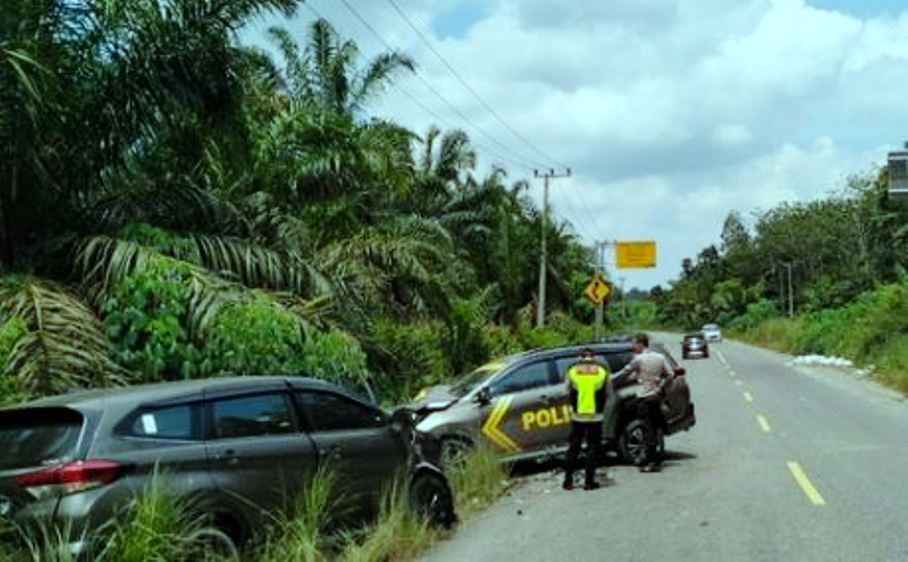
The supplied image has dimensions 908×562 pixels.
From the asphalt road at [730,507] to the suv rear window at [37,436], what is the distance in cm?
332

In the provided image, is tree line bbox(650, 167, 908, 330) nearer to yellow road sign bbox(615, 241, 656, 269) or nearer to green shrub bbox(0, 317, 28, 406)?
yellow road sign bbox(615, 241, 656, 269)

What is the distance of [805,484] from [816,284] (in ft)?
266

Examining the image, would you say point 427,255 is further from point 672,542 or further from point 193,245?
point 672,542

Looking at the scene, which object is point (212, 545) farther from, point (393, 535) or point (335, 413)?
point (335, 413)

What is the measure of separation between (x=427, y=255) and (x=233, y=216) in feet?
44.4

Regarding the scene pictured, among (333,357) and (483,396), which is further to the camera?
(483,396)

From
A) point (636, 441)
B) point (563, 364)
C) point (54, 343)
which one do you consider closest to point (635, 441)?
point (636, 441)

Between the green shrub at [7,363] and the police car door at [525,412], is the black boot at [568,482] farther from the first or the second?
the green shrub at [7,363]

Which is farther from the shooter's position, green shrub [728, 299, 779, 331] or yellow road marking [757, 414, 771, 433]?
green shrub [728, 299, 779, 331]

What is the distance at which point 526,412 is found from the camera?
15328mm

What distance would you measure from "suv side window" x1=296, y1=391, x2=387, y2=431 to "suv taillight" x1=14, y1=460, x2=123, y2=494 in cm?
227

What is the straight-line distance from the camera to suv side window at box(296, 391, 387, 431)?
30.6 ft

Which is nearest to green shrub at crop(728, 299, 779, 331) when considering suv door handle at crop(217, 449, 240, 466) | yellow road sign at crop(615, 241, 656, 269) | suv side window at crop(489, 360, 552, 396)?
yellow road sign at crop(615, 241, 656, 269)

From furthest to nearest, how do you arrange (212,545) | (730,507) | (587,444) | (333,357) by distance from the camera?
(587,444) < (333,357) < (730,507) < (212,545)
